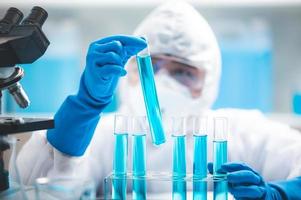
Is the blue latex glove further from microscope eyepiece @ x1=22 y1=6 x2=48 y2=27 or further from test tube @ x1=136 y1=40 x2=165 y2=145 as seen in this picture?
microscope eyepiece @ x1=22 y1=6 x2=48 y2=27

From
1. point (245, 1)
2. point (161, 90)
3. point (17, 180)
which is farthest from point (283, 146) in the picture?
point (245, 1)

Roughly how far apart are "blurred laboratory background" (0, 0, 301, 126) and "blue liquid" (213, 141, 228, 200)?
209cm

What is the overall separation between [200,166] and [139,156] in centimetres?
15

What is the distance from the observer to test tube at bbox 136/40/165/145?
1.15 m

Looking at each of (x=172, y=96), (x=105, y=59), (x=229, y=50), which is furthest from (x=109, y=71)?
(x=229, y=50)

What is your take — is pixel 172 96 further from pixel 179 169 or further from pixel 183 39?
pixel 179 169

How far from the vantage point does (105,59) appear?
4.05 ft

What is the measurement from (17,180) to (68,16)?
7.78 feet

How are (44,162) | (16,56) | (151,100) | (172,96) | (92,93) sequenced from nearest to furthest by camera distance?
(16,56)
(151,100)
(92,93)
(44,162)
(172,96)

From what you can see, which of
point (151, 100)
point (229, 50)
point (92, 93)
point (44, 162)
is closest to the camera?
point (151, 100)

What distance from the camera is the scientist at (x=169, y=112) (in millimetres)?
1378

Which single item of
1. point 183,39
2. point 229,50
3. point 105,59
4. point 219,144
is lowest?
point 219,144

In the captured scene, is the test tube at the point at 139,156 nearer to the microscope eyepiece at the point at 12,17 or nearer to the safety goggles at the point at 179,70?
the microscope eyepiece at the point at 12,17

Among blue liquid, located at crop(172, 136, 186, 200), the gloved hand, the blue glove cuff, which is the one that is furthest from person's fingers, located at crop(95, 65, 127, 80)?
the gloved hand
